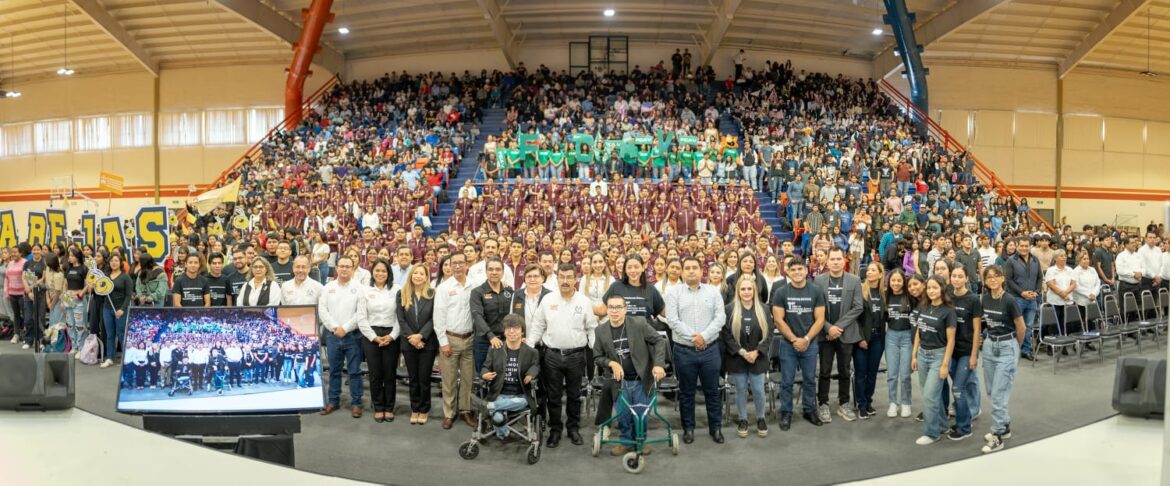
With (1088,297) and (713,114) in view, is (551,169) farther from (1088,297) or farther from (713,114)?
(1088,297)

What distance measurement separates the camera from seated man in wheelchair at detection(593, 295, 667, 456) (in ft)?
18.1

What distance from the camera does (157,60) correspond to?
24.6 meters

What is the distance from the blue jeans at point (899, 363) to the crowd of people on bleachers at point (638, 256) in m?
0.03

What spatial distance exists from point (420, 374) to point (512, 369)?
4.30 feet

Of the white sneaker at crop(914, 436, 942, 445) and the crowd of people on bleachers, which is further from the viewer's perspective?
the crowd of people on bleachers

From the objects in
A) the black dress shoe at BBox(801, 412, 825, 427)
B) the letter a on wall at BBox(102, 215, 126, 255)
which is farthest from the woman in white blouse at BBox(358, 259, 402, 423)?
the letter a on wall at BBox(102, 215, 126, 255)

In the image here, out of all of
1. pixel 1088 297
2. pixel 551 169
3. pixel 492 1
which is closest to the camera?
pixel 1088 297

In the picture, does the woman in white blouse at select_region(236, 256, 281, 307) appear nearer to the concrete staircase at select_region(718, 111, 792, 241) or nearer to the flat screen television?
the flat screen television

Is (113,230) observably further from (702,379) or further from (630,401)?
(702,379)

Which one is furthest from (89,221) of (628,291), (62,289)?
(628,291)

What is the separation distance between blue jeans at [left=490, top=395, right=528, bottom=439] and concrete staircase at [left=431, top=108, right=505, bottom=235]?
34.2 ft

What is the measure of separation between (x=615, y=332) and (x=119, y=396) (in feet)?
11.2

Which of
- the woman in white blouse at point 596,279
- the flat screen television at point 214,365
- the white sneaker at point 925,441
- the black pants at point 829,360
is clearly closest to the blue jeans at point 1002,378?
the white sneaker at point 925,441

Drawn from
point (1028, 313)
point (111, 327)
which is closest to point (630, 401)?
point (1028, 313)
